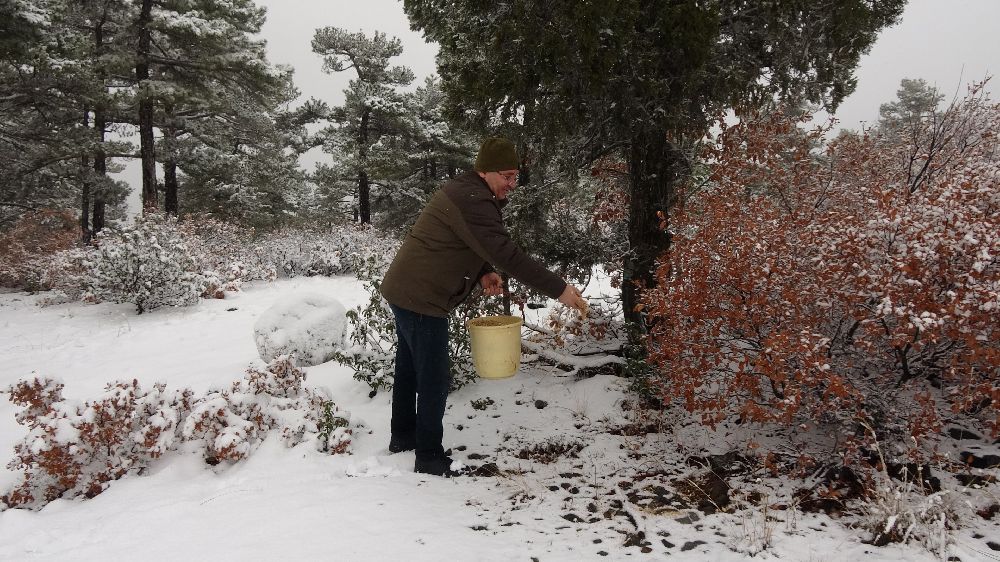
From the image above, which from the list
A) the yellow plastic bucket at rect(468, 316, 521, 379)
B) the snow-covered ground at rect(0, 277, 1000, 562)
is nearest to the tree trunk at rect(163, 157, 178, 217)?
the snow-covered ground at rect(0, 277, 1000, 562)

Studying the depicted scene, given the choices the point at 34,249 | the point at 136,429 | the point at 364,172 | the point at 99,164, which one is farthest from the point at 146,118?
the point at 136,429

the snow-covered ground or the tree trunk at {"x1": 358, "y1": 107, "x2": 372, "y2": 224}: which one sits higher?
the tree trunk at {"x1": 358, "y1": 107, "x2": 372, "y2": 224}

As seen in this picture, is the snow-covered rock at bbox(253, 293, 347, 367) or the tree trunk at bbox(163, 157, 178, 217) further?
the tree trunk at bbox(163, 157, 178, 217)

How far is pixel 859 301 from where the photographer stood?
104 inches

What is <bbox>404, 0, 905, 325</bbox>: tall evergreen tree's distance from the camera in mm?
3535

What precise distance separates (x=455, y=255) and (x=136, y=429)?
8.30ft

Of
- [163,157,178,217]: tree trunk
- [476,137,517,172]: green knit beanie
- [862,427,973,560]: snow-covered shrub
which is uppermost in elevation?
[163,157,178,217]: tree trunk

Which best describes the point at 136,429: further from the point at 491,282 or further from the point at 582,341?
the point at 582,341

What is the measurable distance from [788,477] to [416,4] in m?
4.44

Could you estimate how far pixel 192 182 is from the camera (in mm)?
19906

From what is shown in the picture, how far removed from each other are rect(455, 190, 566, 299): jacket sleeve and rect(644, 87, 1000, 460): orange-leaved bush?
740 mm

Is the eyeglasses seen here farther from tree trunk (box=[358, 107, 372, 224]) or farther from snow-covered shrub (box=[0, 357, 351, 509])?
tree trunk (box=[358, 107, 372, 224])

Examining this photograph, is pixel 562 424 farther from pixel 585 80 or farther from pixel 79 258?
pixel 79 258

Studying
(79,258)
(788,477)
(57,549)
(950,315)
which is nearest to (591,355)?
(788,477)
